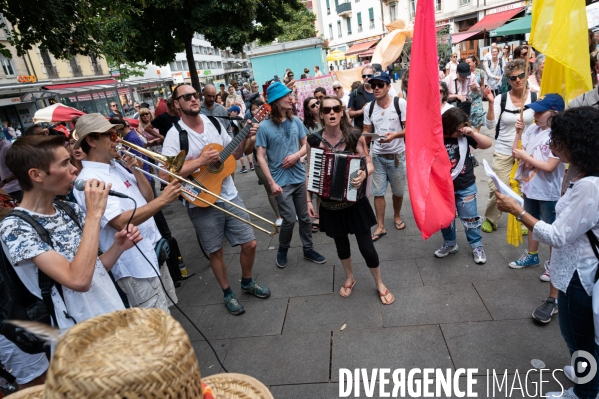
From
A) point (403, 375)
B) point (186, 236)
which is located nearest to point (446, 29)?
point (186, 236)

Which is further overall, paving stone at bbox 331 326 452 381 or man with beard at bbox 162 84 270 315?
man with beard at bbox 162 84 270 315

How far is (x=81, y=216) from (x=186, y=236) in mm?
3976

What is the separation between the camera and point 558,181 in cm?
333

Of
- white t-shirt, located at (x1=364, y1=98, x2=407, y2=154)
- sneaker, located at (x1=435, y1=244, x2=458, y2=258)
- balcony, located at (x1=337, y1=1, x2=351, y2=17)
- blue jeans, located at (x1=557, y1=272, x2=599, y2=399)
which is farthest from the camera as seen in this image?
balcony, located at (x1=337, y1=1, x2=351, y2=17)

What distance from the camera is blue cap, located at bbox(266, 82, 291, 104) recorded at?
411 cm

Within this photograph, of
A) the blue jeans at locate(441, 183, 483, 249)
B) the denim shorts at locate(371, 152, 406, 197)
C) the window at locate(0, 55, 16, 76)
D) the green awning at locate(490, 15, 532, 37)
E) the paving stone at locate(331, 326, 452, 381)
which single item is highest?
the window at locate(0, 55, 16, 76)

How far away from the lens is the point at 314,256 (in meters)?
4.65

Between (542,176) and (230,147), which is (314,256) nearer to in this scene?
(230,147)

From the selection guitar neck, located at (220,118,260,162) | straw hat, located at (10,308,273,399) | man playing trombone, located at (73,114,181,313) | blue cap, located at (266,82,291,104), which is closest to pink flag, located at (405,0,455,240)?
blue cap, located at (266,82,291,104)

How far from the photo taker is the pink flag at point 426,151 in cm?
296

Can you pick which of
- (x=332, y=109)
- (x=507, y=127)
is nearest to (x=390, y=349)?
(x=332, y=109)

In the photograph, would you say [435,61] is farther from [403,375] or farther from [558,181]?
[403,375]

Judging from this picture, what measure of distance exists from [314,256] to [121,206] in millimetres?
2636

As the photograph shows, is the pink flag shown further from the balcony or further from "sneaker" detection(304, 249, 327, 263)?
the balcony
